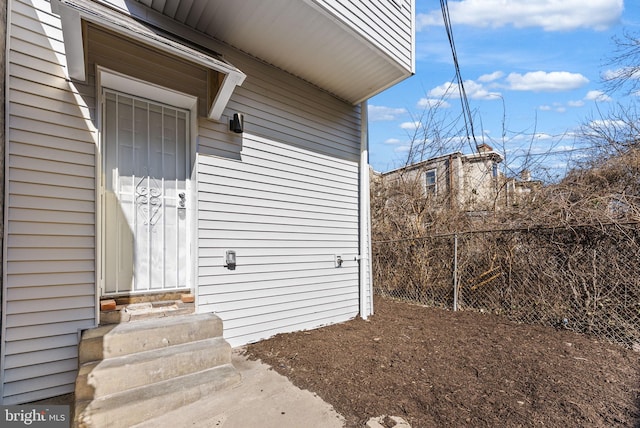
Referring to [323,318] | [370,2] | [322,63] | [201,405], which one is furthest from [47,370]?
[370,2]

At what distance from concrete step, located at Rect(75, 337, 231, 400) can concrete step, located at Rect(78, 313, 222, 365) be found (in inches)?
1.8

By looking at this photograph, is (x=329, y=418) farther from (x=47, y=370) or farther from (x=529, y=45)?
(x=529, y=45)

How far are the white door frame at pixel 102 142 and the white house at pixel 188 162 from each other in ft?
0.06

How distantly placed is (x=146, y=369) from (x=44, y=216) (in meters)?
1.40

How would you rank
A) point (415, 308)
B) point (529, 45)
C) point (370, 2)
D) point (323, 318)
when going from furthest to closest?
point (529, 45)
point (415, 308)
point (323, 318)
point (370, 2)

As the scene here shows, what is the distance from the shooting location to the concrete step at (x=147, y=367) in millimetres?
2131

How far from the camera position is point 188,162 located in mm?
3375

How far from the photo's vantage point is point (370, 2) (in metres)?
3.47

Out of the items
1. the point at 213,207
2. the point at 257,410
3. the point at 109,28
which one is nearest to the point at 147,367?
the point at 257,410

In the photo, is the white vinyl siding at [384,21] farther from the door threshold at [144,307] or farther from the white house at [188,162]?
the door threshold at [144,307]

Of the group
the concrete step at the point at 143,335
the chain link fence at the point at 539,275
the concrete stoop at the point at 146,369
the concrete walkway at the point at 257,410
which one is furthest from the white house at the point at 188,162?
the chain link fence at the point at 539,275

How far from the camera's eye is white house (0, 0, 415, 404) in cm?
238

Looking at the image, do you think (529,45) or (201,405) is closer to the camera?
(201,405)

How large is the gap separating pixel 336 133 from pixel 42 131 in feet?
10.8
